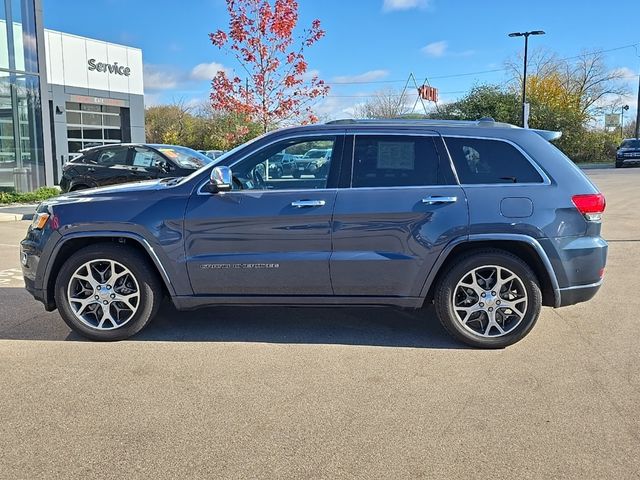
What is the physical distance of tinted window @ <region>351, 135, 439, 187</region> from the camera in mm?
4828

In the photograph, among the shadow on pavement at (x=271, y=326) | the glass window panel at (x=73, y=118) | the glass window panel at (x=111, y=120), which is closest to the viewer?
the shadow on pavement at (x=271, y=326)

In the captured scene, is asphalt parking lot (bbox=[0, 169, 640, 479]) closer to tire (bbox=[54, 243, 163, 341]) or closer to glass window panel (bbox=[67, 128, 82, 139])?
tire (bbox=[54, 243, 163, 341])

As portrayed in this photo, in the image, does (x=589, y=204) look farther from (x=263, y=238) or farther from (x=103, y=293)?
(x=103, y=293)

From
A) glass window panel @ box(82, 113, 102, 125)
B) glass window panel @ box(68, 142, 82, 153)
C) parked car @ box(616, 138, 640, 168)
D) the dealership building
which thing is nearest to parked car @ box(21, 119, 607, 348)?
the dealership building

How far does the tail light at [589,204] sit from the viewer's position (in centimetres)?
470

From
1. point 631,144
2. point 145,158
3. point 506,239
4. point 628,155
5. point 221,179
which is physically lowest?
point 506,239

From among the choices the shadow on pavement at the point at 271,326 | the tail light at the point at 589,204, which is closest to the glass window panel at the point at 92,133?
the shadow on pavement at the point at 271,326

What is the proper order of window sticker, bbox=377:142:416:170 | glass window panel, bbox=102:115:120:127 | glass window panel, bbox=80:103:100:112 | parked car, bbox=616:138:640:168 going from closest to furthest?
window sticker, bbox=377:142:416:170 → glass window panel, bbox=80:103:100:112 → glass window panel, bbox=102:115:120:127 → parked car, bbox=616:138:640:168

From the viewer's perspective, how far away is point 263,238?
479 cm

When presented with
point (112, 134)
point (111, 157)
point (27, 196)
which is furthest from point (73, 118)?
point (111, 157)

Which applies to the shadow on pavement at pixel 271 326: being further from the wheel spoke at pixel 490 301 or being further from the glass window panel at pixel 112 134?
the glass window panel at pixel 112 134

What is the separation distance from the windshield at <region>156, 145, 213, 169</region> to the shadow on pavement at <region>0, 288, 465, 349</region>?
7.17m

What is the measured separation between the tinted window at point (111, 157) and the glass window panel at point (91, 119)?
16.9 m

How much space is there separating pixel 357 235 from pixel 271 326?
4.24 feet
